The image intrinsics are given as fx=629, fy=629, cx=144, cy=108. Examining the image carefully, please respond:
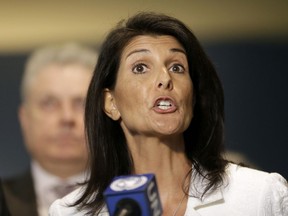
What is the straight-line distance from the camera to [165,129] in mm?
1955

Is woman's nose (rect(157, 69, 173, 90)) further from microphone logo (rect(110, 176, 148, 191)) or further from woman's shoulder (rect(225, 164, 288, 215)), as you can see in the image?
microphone logo (rect(110, 176, 148, 191))

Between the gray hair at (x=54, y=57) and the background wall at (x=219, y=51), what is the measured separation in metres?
0.04

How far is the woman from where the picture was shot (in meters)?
1.97

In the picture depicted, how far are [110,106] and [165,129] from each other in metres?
0.33

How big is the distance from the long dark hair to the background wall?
1.26 metres

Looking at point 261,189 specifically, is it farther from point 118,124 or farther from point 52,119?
point 52,119

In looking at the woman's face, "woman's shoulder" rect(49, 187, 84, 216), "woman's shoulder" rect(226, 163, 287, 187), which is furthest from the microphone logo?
"woman's shoulder" rect(49, 187, 84, 216)

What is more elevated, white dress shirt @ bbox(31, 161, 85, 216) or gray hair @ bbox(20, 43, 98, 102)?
gray hair @ bbox(20, 43, 98, 102)

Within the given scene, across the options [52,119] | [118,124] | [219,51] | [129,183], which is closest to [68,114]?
[52,119]

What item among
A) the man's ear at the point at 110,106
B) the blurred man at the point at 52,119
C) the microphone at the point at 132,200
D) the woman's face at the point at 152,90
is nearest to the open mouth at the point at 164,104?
the woman's face at the point at 152,90

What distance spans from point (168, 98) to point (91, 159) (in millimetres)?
442

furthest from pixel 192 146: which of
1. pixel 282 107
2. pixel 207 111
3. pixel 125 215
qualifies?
pixel 282 107

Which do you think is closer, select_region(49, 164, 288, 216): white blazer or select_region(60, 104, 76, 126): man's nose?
select_region(49, 164, 288, 216): white blazer

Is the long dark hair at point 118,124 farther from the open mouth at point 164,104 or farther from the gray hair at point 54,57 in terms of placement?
the gray hair at point 54,57
